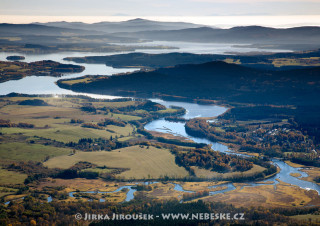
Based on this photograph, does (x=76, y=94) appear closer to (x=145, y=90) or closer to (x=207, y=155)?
(x=145, y=90)

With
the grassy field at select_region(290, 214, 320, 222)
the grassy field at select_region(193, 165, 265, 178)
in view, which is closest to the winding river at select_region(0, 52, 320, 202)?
the grassy field at select_region(193, 165, 265, 178)

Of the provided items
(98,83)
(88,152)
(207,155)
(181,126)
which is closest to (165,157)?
(207,155)

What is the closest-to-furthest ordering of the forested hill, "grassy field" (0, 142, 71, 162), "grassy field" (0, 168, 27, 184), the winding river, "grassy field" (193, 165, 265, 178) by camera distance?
"grassy field" (0, 168, 27, 184) < the winding river < "grassy field" (193, 165, 265, 178) < "grassy field" (0, 142, 71, 162) < the forested hill

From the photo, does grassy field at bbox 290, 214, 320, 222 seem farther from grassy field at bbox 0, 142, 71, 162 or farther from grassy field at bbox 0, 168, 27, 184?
grassy field at bbox 0, 142, 71, 162

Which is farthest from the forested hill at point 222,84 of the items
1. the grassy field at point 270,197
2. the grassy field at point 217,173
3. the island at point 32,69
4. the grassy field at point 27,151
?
the grassy field at point 270,197

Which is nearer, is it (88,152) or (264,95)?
(88,152)

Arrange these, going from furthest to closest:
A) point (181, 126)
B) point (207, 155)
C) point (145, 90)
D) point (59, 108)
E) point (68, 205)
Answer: point (145, 90) → point (59, 108) → point (181, 126) → point (207, 155) → point (68, 205)

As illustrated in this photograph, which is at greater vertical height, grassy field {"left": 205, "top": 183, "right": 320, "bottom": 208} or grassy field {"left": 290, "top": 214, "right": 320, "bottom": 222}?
grassy field {"left": 290, "top": 214, "right": 320, "bottom": 222}

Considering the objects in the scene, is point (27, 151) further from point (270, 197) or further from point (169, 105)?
point (169, 105)
